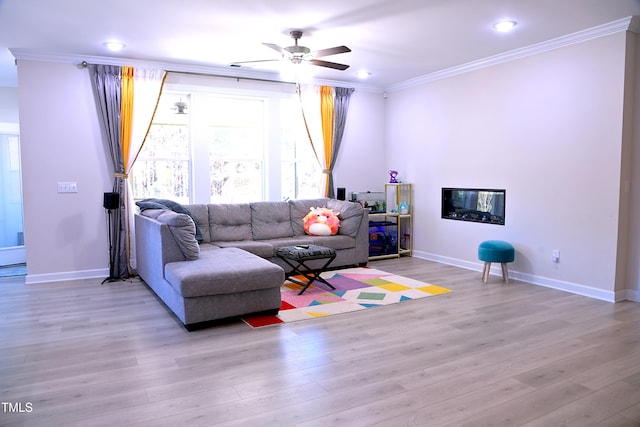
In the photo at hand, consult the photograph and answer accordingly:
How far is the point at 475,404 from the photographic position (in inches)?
97.2

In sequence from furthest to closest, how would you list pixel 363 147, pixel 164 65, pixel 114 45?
pixel 363 147 < pixel 164 65 < pixel 114 45

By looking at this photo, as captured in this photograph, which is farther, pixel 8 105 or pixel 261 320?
pixel 8 105

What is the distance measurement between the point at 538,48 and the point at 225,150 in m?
4.22

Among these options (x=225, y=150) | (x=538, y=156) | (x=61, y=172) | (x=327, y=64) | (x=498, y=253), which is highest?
(x=327, y=64)

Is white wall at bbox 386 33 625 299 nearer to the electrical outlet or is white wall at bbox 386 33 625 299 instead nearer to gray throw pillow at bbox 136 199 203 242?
gray throw pillow at bbox 136 199 203 242

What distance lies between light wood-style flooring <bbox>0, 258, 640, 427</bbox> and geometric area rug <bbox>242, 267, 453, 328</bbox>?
0.17 meters

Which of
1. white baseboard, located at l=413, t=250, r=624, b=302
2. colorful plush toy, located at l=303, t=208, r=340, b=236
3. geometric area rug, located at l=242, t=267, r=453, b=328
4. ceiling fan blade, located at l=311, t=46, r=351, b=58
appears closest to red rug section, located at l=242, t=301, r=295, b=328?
geometric area rug, located at l=242, t=267, r=453, b=328

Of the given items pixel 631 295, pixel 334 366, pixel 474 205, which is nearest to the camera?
pixel 334 366

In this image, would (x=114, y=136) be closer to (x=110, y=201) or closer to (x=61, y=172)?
(x=61, y=172)

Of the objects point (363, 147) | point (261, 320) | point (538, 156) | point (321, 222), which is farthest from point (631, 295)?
point (363, 147)

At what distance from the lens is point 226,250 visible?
4.77 m

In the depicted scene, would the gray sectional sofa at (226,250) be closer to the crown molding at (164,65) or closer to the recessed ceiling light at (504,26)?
Answer: the crown molding at (164,65)

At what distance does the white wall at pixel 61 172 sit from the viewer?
205 inches

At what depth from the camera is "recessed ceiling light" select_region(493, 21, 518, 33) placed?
14.0 ft
